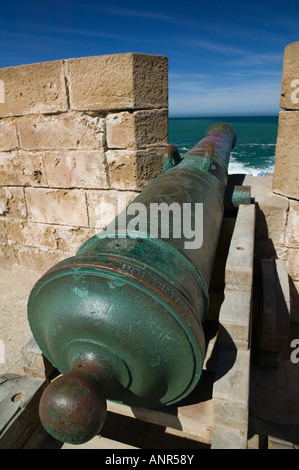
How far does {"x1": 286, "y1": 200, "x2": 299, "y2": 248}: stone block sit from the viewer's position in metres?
3.71

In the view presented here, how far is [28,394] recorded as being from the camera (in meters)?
2.20

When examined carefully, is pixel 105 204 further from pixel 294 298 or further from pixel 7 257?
pixel 294 298

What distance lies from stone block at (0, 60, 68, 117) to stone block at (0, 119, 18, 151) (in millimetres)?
194

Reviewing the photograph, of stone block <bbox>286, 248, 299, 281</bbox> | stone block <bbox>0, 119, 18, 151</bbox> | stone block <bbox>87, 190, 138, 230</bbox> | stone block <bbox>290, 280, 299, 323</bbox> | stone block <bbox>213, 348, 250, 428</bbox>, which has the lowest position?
stone block <bbox>290, 280, 299, 323</bbox>

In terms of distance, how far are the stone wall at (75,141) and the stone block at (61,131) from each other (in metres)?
0.01

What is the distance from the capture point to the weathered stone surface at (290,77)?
10.7 feet

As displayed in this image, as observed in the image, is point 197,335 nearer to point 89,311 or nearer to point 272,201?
point 89,311

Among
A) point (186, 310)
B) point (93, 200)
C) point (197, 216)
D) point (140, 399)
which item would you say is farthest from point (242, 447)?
point (93, 200)

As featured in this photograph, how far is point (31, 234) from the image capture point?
484 centimetres

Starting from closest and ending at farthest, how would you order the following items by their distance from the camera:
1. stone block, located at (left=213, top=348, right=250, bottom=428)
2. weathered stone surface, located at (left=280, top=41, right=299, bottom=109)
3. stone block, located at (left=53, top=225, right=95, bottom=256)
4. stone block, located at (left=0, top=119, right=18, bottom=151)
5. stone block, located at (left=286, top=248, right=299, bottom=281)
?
stone block, located at (left=213, top=348, right=250, bottom=428)
weathered stone surface, located at (left=280, top=41, right=299, bottom=109)
stone block, located at (left=286, top=248, right=299, bottom=281)
stone block, located at (left=0, top=119, right=18, bottom=151)
stone block, located at (left=53, top=225, right=95, bottom=256)

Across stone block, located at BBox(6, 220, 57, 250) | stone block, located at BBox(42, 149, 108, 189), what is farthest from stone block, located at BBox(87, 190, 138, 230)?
stone block, located at BBox(6, 220, 57, 250)

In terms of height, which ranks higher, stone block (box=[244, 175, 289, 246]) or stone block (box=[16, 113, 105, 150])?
A: stone block (box=[16, 113, 105, 150])

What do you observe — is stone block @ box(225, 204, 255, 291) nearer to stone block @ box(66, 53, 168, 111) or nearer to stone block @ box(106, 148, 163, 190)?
stone block @ box(106, 148, 163, 190)

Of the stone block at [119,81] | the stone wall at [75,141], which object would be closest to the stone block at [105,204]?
the stone wall at [75,141]
